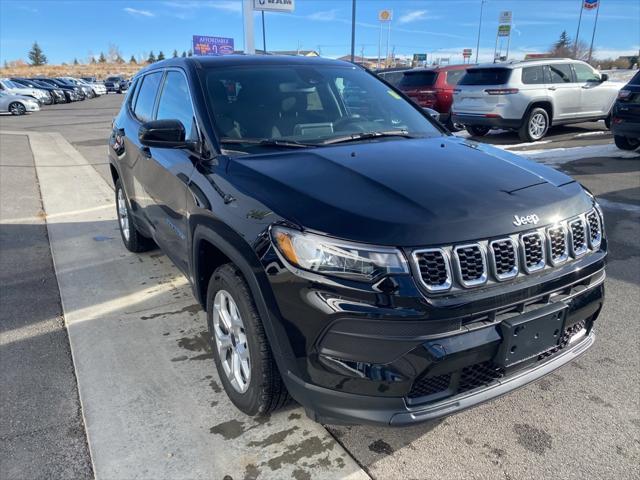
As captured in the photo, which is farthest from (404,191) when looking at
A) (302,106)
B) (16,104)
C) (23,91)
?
(23,91)

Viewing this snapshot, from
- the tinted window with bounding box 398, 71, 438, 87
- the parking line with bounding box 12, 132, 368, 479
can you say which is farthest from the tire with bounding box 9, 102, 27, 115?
the parking line with bounding box 12, 132, 368, 479

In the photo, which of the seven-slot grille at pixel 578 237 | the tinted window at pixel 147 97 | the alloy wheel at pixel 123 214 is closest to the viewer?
the seven-slot grille at pixel 578 237

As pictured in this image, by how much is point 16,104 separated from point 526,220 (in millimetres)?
32180

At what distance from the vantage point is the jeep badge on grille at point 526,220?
2.06m

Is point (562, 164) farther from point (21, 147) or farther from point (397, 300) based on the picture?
point (21, 147)

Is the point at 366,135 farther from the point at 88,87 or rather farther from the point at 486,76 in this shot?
the point at 88,87

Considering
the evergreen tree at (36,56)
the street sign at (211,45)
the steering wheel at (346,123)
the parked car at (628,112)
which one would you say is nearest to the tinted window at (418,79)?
the parked car at (628,112)

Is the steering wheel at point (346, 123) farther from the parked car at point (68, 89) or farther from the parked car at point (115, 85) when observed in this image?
the parked car at point (115, 85)

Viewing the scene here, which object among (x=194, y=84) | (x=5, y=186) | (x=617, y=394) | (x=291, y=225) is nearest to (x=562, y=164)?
(x=617, y=394)

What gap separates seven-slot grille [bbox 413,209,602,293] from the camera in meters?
1.88

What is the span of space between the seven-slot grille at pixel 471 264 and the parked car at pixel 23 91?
3327 centimetres

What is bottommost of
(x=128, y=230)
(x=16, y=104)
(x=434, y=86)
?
(x=128, y=230)

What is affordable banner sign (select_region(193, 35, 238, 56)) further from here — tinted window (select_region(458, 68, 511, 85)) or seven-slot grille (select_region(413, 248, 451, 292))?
seven-slot grille (select_region(413, 248, 451, 292))

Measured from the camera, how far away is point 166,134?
2840 mm
